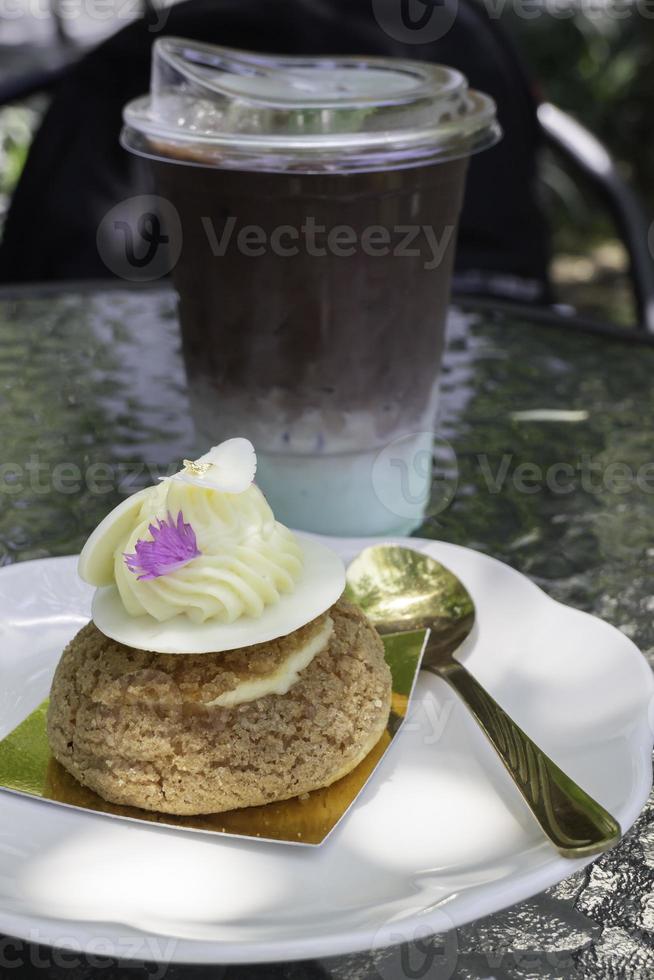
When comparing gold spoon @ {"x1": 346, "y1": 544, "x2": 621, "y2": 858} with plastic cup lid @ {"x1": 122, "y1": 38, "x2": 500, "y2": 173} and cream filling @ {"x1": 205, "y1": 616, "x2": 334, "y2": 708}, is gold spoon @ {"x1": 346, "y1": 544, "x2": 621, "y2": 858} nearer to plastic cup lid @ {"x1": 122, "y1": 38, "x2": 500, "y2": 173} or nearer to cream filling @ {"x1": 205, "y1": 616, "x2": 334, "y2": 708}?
cream filling @ {"x1": 205, "y1": 616, "x2": 334, "y2": 708}

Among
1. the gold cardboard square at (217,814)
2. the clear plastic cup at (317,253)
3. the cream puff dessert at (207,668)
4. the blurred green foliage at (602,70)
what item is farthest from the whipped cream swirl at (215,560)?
the blurred green foliage at (602,70)

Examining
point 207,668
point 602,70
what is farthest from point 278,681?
point 602,70

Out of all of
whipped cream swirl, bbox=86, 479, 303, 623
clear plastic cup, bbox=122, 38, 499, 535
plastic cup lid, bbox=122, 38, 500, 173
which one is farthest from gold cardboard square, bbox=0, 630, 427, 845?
plastic cup lid, bbox=122, 38, 500, 173

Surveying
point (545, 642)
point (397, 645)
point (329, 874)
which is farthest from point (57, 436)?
point (329, 874)

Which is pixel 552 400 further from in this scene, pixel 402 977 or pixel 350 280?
pixel 402 977

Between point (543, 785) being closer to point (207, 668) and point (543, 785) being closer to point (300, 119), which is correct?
point (207, 668)

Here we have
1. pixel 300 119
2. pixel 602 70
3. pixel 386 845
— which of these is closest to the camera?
pixel 386 845
